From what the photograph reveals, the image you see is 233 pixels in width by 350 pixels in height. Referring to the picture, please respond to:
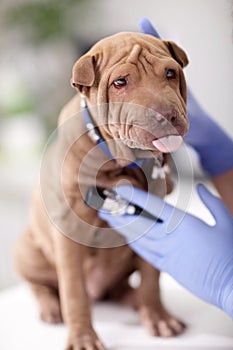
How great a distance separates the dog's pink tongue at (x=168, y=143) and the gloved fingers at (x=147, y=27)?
4.5 inches

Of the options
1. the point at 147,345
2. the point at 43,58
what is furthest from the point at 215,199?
the point at 43,58

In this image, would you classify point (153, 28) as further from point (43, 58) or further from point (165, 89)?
point (43, 58)

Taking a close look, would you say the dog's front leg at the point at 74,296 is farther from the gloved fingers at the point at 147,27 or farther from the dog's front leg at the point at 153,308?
the gloved fingers at the point at 147,27

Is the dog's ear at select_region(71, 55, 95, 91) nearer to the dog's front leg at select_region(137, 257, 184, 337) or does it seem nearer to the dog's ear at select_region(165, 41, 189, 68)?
the dog's ear at select_region(165, 41, 189, 68)

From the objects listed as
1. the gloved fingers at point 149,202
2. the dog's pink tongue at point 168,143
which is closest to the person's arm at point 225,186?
the gloved fingers at point 149,202

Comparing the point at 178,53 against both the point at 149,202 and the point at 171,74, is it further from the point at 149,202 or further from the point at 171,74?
the point at 149,202

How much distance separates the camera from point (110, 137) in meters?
0.56

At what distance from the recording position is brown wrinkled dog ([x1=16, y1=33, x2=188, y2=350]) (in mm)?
508

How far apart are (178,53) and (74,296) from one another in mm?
347

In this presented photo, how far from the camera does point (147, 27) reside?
57cm

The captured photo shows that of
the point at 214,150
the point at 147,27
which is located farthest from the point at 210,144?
the point at 147,27

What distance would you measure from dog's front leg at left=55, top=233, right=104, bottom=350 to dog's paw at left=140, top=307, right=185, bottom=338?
3.3 inches

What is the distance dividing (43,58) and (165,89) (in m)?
0.65

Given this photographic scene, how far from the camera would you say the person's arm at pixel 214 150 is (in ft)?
2.34
